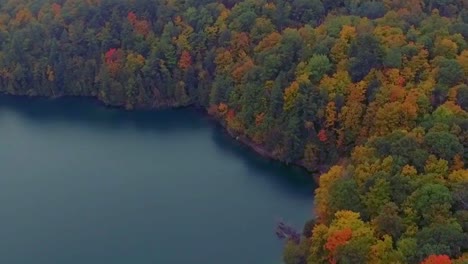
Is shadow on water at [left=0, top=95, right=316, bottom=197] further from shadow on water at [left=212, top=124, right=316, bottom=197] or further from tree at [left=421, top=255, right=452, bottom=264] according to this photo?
tree at [left=421, top=255, right=452, bottom=264]

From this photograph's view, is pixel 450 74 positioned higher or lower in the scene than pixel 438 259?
higher

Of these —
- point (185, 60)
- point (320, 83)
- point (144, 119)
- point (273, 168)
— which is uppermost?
point (320, 83)

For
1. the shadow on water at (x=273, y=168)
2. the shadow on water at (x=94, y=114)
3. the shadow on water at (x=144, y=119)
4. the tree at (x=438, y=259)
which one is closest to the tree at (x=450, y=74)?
the shadow on water at (x=273, y=168)

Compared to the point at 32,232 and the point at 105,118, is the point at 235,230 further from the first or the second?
the point at 105,118

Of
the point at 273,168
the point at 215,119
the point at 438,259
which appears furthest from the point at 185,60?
the point at 438,259

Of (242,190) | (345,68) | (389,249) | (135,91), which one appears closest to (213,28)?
(135,91)

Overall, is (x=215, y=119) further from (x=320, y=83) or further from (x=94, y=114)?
(x=320, y=83)
